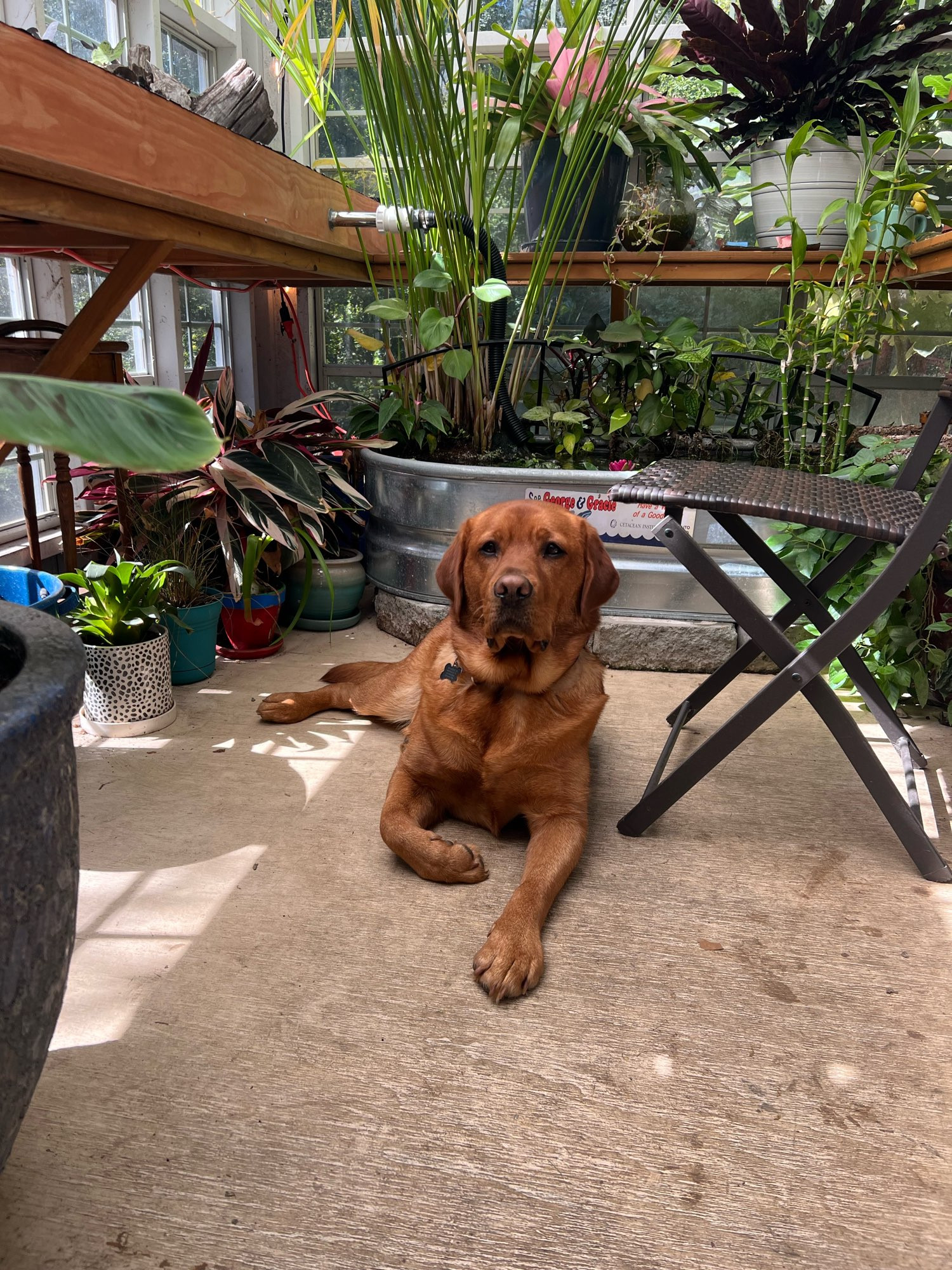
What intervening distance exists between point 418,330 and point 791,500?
1465 millimetres

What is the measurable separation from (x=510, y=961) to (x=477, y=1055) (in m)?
0.17

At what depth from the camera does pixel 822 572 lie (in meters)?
2.03

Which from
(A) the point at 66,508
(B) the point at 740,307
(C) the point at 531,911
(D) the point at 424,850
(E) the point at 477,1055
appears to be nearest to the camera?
(E) the point at 477,1055

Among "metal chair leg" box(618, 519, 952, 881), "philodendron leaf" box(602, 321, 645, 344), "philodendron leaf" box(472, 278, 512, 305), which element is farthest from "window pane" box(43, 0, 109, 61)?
"metal chair leg" box(618, 519, 952, 881)

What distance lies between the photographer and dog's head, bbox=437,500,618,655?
5.38 ft

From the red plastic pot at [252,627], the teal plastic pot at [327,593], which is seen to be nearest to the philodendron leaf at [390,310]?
the teal plastic pot at [327,593]

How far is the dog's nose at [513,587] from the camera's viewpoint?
5.30ft

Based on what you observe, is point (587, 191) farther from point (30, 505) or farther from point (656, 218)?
point (30, 505)

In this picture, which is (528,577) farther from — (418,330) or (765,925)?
(418,330)

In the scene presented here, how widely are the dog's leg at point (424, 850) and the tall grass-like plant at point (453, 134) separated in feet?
4.86

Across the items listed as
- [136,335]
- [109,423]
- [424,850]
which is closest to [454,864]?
[424,850]

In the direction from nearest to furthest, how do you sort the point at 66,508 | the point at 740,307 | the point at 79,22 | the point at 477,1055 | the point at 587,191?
the point at 477,1055 < the point at 66,508 < the point at 79,22 < the point at 587,191 < the point at 740,307

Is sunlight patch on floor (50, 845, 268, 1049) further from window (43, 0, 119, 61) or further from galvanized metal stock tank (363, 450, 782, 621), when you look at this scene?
window (43, 0, 119, 61)

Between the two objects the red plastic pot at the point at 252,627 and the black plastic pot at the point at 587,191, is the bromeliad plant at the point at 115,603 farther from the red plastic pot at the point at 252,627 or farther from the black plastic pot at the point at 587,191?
the black plastic pot at the point at 587,191
